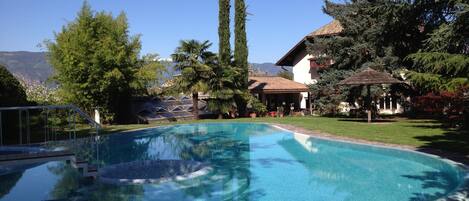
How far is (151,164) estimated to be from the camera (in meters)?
14.5

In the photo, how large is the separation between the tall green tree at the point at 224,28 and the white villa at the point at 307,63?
21.9 ft

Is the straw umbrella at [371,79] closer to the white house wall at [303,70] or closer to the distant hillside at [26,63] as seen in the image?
the white house wall at [303,70]

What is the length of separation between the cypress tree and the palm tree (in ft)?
10.7

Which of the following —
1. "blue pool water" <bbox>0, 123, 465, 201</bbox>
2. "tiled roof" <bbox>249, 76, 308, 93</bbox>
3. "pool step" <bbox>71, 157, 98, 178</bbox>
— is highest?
"tiled roof" <bbox>249, 76, 308, 93</bbox>

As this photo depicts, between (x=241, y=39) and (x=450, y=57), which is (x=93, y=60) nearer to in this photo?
(x=241, y=39)

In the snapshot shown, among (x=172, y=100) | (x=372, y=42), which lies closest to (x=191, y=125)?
(x=172, y=100)

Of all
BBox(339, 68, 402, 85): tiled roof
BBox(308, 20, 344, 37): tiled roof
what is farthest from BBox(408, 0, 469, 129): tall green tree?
BBox(308, 20, 344, 37): tiled roof

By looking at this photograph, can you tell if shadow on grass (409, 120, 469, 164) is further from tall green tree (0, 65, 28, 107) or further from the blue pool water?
tall green tree (0, 65, 28, 107)

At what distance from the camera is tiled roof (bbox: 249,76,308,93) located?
121ft

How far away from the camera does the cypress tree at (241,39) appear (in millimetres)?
33562

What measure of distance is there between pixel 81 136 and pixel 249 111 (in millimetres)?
15467

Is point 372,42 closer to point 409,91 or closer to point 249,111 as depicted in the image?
point 409,91

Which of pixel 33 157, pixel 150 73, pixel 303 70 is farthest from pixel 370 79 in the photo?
pixel 33 157

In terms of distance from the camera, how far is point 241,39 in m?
33.7
